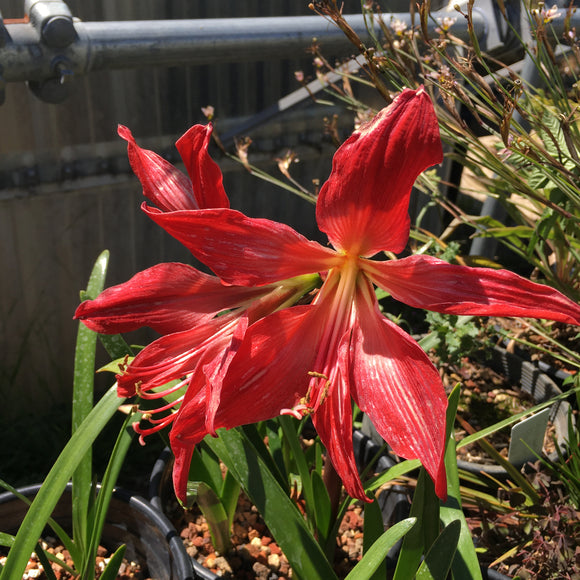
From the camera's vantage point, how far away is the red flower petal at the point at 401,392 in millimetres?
650

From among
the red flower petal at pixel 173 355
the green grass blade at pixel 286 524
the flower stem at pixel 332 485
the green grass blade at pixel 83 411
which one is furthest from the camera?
the green grass blade at pixel 83 411

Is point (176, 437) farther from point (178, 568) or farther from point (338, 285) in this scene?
point (178, 568)

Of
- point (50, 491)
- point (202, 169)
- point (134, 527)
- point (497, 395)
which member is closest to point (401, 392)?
point (202, 169)

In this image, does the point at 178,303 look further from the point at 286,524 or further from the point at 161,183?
the point at 286,524

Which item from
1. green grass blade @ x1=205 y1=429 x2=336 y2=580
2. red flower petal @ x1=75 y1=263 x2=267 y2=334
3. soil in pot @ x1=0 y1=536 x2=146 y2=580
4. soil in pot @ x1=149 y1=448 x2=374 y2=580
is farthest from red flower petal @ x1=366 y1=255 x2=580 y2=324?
soil in pot @ x1=0 y1=536 x2=146 y2=580

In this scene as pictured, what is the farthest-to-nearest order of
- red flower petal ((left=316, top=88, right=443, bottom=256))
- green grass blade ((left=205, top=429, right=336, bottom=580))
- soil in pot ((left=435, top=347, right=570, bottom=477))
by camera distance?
1. soil in pot ((left=435, top=347, right=570, bottom=477))
2. green grass blade ((left=205, top=429, right=336, bottom=580))
3. red flower petal ((left=316, top=88, right=443, bottom=256))

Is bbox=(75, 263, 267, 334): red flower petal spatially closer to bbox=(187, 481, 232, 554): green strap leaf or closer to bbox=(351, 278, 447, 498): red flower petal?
bbox=(351, 278, 447, 498): red flower petal

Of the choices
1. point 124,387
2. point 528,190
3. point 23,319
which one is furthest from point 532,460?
point 23,319

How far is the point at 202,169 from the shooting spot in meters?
0.75

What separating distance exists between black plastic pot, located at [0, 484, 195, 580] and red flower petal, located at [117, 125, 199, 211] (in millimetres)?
683

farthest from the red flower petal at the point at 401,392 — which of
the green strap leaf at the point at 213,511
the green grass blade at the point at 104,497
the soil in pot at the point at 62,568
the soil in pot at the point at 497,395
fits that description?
the soil in pot at the point at 497,395

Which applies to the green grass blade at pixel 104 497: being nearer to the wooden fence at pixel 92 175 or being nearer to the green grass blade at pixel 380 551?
the green grass blade at pixel 380 551

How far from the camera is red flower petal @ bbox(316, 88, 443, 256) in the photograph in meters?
0.60

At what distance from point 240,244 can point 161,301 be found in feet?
0.48
